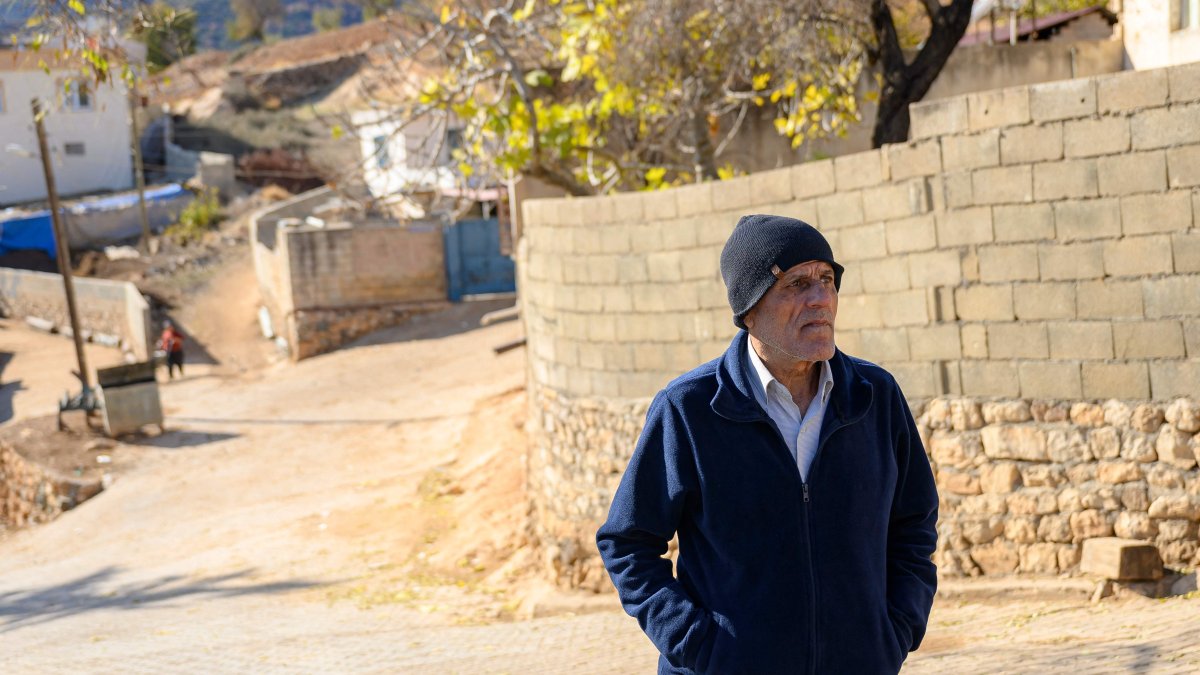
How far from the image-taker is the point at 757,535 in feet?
9.21

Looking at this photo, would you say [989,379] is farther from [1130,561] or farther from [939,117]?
[939,117]

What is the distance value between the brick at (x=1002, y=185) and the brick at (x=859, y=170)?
0.69 m

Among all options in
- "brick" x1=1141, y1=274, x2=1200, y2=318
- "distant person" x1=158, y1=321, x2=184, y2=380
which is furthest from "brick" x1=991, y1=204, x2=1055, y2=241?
"distant person" x1=158, y1=321, x2=184, y2=380

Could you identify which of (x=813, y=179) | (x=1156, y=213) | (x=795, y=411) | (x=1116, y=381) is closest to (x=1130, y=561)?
(x=1116, y=381)

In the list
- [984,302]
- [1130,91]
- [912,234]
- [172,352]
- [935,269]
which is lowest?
[172,352]

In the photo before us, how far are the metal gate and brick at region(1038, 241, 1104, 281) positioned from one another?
775 inches

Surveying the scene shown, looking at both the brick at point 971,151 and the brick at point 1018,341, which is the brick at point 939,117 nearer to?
the brick at point 971,151

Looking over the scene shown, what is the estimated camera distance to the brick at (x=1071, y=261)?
6.86 metres

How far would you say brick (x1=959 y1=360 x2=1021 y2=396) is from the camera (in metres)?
7.36

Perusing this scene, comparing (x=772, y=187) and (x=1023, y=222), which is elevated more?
(x=772, y=187)

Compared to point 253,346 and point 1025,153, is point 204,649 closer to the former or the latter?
point 1025,153

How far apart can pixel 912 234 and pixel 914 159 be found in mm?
450

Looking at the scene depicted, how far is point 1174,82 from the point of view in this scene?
21.2 ft

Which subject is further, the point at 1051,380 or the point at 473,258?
the point at 473,258
